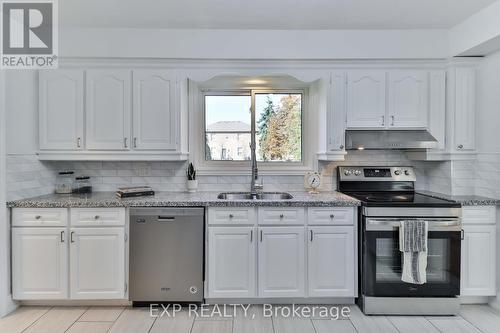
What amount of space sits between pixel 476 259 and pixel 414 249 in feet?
2.32

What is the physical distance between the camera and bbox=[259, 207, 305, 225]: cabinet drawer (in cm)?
297

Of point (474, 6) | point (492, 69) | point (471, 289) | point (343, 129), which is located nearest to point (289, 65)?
point (343, 129)

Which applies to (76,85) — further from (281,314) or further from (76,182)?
(281,314)

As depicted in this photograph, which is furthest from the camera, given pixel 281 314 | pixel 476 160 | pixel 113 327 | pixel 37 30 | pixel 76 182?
pixel 76 182

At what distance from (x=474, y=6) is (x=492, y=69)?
Answer: 680mm

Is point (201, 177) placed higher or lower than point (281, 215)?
higher

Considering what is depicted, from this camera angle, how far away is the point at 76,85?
10.7 feet

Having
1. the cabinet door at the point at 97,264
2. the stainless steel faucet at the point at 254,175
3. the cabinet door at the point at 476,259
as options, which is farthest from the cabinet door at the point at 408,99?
the cabinet door at the point at 97,264

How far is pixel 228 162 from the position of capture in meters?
3.71

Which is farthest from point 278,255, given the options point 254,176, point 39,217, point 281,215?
point 39,217

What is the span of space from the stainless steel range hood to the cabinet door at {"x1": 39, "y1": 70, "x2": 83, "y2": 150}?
8.63 feet

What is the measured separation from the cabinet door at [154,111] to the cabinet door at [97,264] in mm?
890

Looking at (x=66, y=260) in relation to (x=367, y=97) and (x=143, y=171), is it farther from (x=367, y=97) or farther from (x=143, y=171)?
(x=367, y=97)

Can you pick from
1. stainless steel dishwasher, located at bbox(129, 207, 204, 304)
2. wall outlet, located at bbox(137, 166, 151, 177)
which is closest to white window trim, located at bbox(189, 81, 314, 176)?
wall outlet, located at bbox(137, 166, 151, 177)
